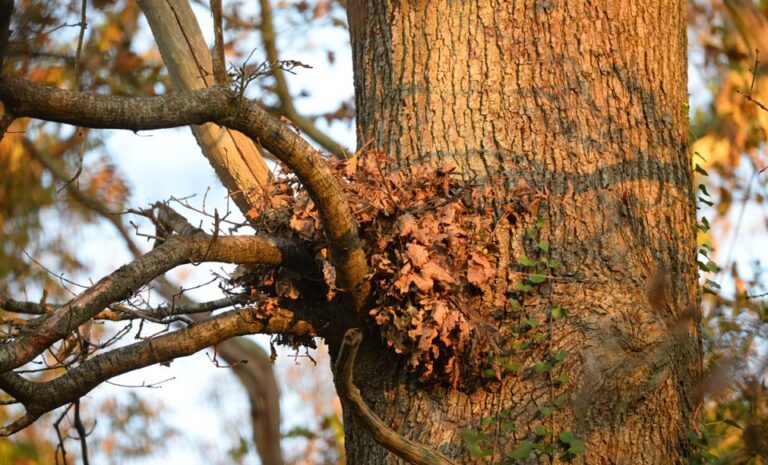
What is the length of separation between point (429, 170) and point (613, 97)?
0.73 meters

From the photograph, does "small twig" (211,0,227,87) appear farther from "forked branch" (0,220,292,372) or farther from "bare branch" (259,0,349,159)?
"bare branch" (259,0,349,159)

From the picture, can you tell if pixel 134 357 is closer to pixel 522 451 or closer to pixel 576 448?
pixel 522 451

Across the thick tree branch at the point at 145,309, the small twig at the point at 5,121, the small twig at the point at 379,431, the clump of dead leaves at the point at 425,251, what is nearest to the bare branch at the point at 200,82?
the thick tree branch at the point at 145,309

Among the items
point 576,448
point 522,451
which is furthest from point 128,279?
point 576,448

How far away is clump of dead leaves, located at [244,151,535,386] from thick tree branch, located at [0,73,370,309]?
138mm

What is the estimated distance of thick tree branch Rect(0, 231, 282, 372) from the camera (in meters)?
2.49

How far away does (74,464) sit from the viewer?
34.3 ft

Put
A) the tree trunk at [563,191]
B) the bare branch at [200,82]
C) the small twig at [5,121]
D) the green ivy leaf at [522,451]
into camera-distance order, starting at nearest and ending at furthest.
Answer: the small twig at [5,121] < the green ivy leaf at [522,451] < the tree trunk at [563,191] < the bare branch at [200,82]

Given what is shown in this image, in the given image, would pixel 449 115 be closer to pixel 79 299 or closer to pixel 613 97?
pixel 613 97

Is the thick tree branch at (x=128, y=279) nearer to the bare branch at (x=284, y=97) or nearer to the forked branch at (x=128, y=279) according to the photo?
the forked branch at (x=128, y=279)

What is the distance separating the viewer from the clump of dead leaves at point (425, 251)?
9.50ft

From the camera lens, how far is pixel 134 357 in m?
2.92

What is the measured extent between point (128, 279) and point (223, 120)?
1.81 ft

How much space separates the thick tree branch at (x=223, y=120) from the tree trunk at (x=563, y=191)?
444 mm
